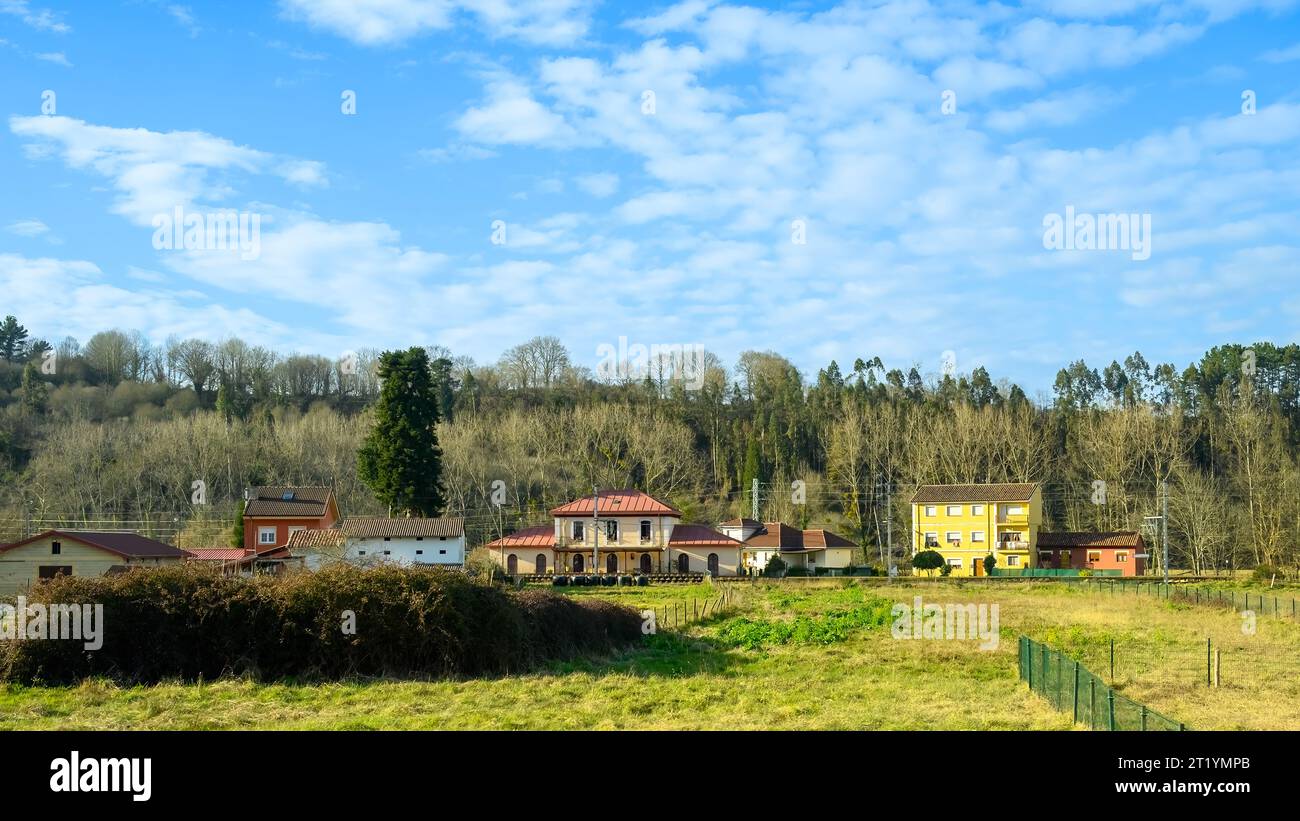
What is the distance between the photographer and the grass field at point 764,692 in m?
16.5

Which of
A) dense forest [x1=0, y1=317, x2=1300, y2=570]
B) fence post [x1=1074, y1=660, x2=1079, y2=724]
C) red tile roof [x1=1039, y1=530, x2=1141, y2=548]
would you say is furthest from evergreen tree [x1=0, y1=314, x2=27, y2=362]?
fence post [x1=1074, y1=660, x2=1079, y2=724]

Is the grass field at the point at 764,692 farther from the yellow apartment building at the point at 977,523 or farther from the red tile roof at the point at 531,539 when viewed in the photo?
the yellow apartment building at the point at 977,523

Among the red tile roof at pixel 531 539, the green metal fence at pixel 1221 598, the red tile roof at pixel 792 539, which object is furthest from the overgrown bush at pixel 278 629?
the red tile roof at pixel 792 539

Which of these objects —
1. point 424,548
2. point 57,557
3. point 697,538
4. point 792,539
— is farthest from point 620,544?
point 57,557

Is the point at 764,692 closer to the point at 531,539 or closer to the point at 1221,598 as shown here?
the point at 1221,598

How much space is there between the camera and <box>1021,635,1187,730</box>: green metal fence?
42.5 ft

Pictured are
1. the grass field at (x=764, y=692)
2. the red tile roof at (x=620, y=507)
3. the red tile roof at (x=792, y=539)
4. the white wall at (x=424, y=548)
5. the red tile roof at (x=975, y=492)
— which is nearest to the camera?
the grass field at (x=764, y=692)

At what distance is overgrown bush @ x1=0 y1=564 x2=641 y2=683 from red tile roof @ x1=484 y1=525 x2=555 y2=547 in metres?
46.3

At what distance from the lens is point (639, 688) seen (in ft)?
66.3

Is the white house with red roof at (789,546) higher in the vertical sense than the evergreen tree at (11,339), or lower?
lower

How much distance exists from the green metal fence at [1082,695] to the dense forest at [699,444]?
56.0m

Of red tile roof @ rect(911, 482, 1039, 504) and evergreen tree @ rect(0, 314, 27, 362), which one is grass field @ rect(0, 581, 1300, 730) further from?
evergreen tree @ rect(0, 314, 27, 362)

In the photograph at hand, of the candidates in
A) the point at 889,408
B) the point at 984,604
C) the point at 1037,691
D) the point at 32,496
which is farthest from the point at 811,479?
the point at 1037,691
